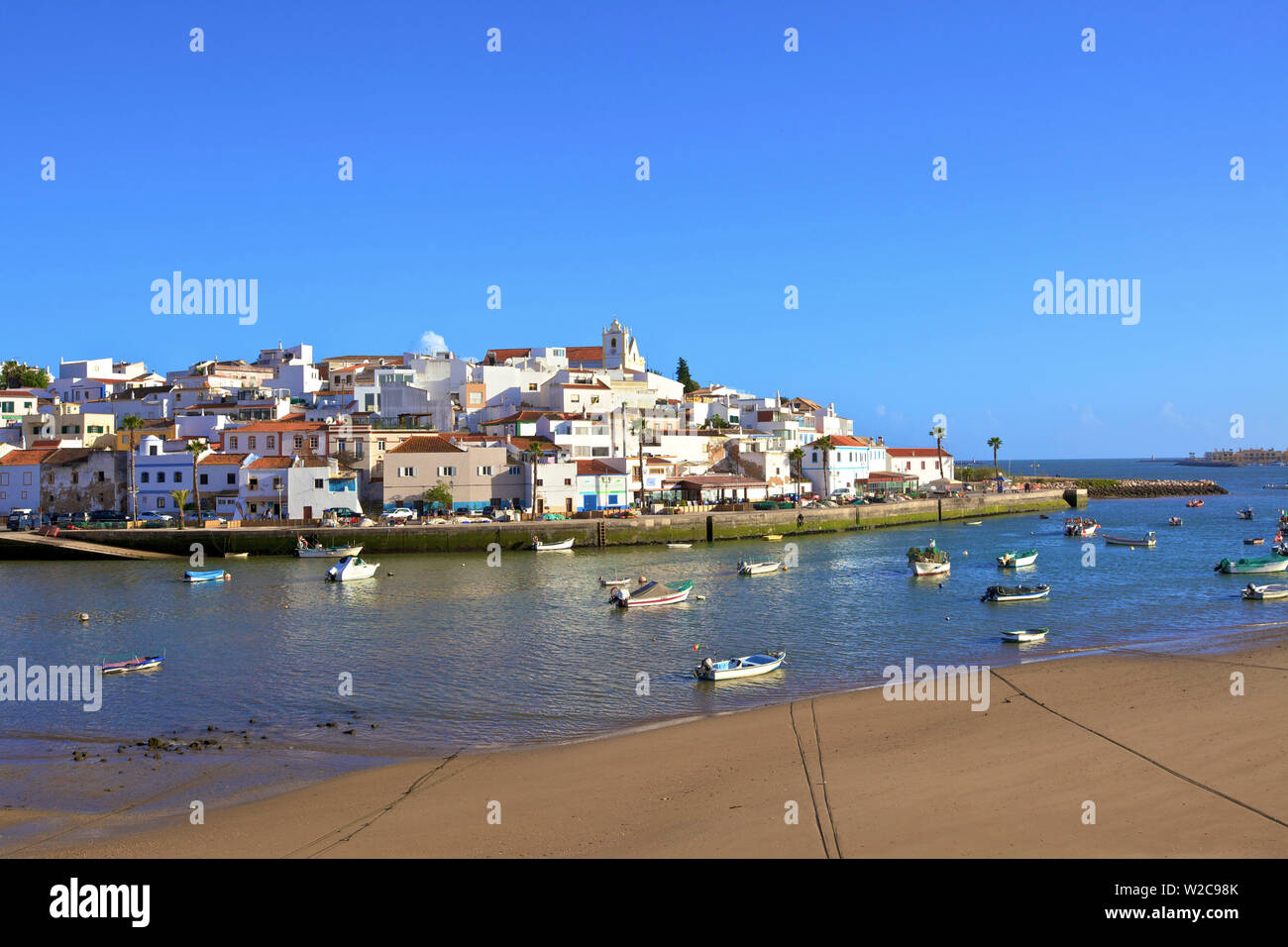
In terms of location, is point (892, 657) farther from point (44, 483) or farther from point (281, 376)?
point (281, 376)

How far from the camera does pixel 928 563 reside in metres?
45.4

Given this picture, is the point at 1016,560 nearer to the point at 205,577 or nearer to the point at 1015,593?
the point at 1015,593

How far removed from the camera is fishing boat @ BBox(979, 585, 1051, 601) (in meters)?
36.2

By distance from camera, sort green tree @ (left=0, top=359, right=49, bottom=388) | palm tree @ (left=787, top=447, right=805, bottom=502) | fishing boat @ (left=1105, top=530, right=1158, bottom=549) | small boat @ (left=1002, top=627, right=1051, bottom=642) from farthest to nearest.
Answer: green tree @ (left=0, top=359, right=49, bottom=388)
palm tree @ (left=787, top=447, right=805, bottom=502)
fishing boat @ (left=1105, top=530, right=1158, bottom=549)
small boat @ (left=1002, top=627, right=1051, bottom=642)

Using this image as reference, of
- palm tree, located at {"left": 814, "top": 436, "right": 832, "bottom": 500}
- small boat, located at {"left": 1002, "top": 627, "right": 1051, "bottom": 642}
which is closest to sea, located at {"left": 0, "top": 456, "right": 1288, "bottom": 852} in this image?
small boat, located at {"left": 1002, "top": 627, "right": 1051, "bottom": 642}

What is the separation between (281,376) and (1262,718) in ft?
318

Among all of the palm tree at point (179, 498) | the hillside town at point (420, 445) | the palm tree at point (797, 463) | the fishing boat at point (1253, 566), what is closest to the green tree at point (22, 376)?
the hillside town at point (420, 445)

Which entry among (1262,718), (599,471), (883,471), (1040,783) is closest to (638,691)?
(1040,783)

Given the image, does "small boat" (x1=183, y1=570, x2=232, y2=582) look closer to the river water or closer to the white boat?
the river water

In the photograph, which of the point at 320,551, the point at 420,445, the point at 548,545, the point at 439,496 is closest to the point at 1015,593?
the point at 548,545

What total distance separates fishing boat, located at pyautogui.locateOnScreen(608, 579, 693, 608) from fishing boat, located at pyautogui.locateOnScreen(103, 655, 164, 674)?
16656mm

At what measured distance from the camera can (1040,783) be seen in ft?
47.1

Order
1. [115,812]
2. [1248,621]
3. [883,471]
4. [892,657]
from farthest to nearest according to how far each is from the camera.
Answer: [883,471] < [1248,621] < [892,657] < [115,812]

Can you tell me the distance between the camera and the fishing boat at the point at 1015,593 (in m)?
36.2
